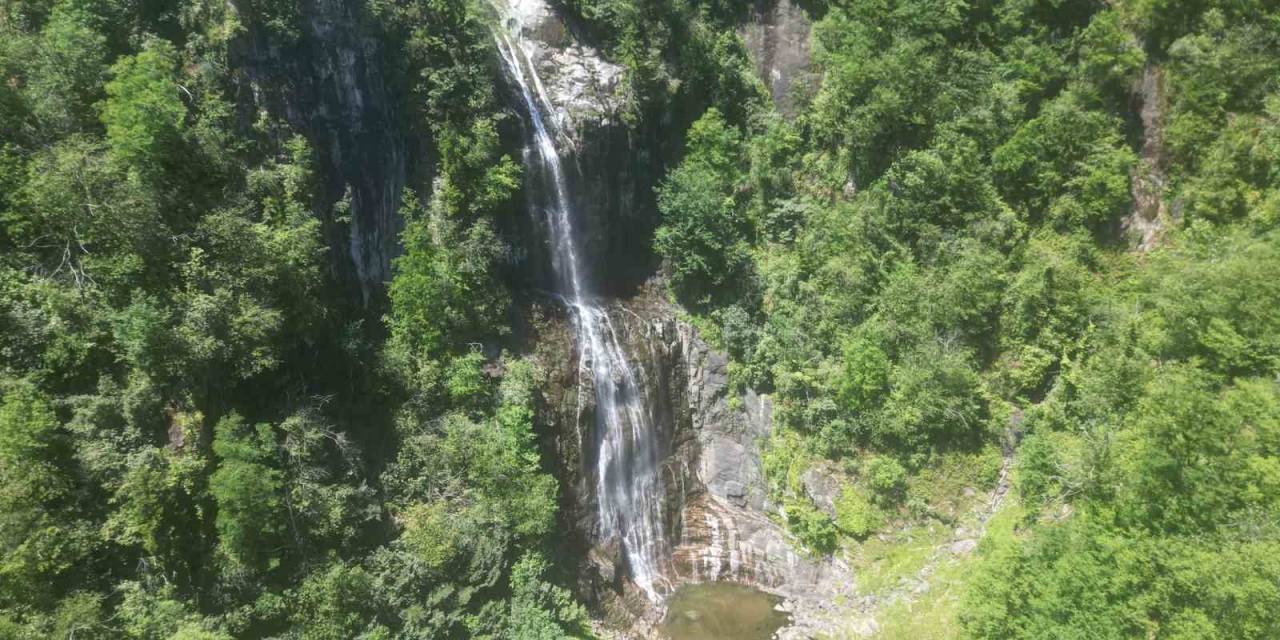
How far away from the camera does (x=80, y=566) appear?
14.5 metres

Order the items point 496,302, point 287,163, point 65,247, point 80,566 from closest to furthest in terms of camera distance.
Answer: point 80,566
point 65,247
point 287,163
point 496,302

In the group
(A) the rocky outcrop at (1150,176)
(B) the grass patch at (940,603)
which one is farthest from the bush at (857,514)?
(A) the rocky outcrop at (1150,176)

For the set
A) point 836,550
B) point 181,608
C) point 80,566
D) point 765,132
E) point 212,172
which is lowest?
point 836,550

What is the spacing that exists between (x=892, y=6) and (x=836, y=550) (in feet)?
70.0

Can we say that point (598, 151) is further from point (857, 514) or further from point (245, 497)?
point (245, 497)

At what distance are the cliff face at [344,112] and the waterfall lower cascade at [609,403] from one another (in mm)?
5290

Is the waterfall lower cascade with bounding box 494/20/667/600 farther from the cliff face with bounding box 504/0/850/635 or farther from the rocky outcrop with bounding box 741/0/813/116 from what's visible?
the rocky outcrop with bounding box 741/0/813/116

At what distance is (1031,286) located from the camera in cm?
2172

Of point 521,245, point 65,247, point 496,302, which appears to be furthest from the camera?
point 521,245

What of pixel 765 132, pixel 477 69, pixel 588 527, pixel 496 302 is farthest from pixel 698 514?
pixel 477 69

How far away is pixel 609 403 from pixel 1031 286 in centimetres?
1540

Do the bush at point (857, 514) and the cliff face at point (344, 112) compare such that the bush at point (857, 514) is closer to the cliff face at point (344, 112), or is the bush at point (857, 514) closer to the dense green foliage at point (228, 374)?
the dense green foliage at point (228, 374)

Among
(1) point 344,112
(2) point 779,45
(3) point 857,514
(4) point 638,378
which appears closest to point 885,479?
(3) point 857,514

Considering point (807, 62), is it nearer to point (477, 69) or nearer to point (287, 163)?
point (477, 69)
